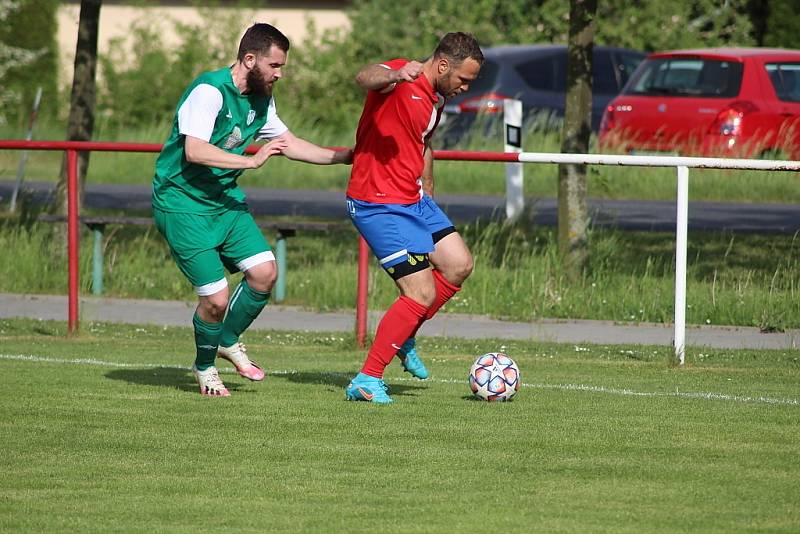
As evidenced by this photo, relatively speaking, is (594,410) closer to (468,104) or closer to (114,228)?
(114,228)

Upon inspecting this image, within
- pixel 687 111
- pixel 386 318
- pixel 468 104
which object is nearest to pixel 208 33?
pixel 468 104

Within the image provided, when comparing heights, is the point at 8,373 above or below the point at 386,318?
below

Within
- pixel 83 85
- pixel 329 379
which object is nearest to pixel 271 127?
pixel 329 379

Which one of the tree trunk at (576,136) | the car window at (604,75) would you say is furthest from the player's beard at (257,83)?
the car window at (604,75)

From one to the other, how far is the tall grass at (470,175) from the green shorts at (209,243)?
15.0 feet

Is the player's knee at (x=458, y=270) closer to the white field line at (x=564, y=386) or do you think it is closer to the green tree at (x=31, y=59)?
the white field line at (x=564, y=386)

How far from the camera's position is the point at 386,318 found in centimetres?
891

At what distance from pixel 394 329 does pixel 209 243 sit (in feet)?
3.75

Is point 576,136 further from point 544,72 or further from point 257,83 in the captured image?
point 544,72

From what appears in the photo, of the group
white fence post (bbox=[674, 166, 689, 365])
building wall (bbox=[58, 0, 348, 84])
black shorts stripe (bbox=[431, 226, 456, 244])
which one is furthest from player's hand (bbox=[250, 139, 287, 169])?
building wall (bbox=[58, 0, 348, 84])

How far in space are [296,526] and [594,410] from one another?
3182mm

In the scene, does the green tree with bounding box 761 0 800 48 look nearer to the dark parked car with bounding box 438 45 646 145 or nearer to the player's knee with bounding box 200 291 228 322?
the dark parked car with bounding box 438 45 646 145

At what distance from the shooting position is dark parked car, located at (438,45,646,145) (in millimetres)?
23422

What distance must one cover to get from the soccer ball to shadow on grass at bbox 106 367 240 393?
1.51 metres
